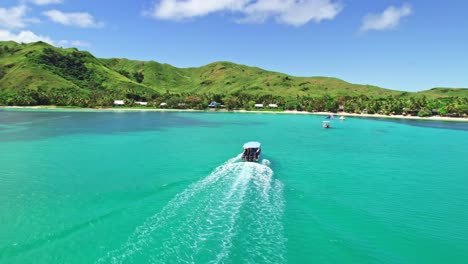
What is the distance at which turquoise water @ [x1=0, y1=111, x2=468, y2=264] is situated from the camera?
23.4m

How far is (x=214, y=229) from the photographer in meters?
26.5

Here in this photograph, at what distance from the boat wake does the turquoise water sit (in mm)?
119

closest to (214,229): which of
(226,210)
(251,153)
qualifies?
(226,210)

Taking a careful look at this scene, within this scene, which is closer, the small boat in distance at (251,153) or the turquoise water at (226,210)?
the turquoise water at (226,210)

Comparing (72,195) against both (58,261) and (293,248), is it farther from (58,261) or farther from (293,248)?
(293,248)

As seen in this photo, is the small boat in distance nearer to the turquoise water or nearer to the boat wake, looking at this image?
the turquoise water

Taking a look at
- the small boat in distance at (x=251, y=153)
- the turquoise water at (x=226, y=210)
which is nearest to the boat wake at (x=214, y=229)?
the turquoise water at (x=226, y=210)

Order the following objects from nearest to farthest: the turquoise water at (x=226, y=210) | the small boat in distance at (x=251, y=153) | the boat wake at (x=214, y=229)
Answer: the boat wake at (x=214, y=229) → the turquoise water at (x=226, y=210) → the small boat in distance at (x=251, y=153)

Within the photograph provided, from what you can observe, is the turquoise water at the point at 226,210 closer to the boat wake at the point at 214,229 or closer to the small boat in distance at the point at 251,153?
the boat wake at the point at 214,229

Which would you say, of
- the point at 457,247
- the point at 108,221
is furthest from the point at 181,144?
the point at 457,247

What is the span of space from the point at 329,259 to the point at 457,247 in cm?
1211

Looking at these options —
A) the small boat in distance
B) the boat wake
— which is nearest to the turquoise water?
the boat wake

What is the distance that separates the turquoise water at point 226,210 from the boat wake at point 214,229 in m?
0.12

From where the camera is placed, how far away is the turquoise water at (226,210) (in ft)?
76.9
